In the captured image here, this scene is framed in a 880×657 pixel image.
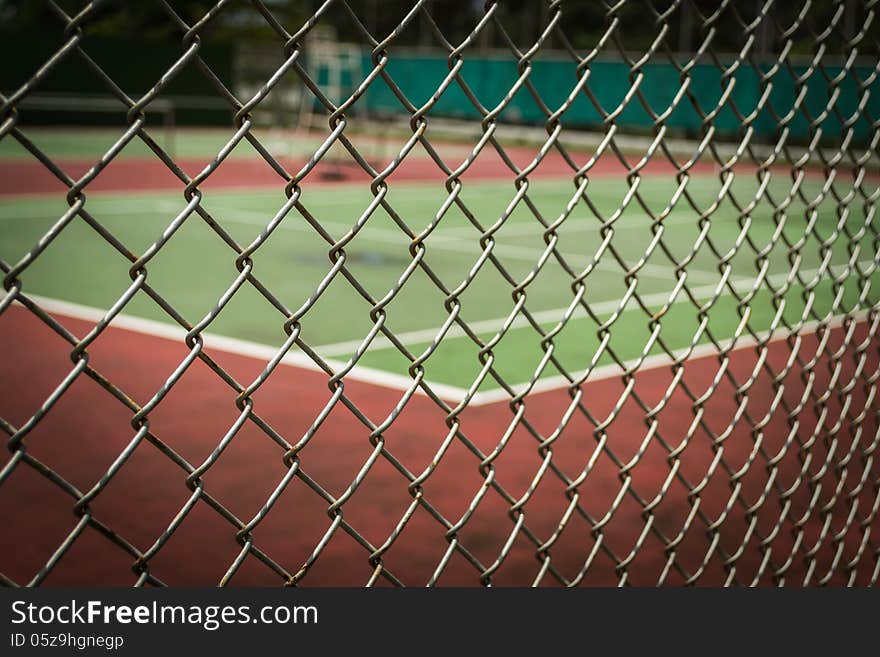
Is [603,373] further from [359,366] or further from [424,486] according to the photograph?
[424,486]

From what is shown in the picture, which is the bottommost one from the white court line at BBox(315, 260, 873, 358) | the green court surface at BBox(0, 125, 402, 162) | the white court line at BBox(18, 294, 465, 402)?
the green court surface at BBox(0, 125, 402, 162)

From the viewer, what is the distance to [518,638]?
1.48 metres

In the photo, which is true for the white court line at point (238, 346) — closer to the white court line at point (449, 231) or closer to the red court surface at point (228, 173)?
the white court line at point (449, 231)

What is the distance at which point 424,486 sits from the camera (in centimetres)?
381

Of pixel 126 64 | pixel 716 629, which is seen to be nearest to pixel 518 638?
pixel 716 629

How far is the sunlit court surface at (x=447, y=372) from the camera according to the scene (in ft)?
4.48

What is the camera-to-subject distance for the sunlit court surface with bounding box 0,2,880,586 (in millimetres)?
1364

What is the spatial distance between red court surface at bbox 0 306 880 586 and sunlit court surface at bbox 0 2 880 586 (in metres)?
0.02

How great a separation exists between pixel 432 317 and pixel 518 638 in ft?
17.6

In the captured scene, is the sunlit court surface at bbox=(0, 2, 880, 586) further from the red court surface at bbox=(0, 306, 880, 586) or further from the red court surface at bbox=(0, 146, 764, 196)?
the red court surface at bbox=(0, 146, 764, 196)

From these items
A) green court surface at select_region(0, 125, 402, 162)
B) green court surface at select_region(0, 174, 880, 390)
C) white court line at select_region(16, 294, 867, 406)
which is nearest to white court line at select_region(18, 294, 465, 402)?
white court line at select_region(16, 294, 867, 406)

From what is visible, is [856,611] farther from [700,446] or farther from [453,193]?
[700,446]

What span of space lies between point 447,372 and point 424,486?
157 centimetres

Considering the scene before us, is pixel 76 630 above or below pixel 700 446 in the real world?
above
